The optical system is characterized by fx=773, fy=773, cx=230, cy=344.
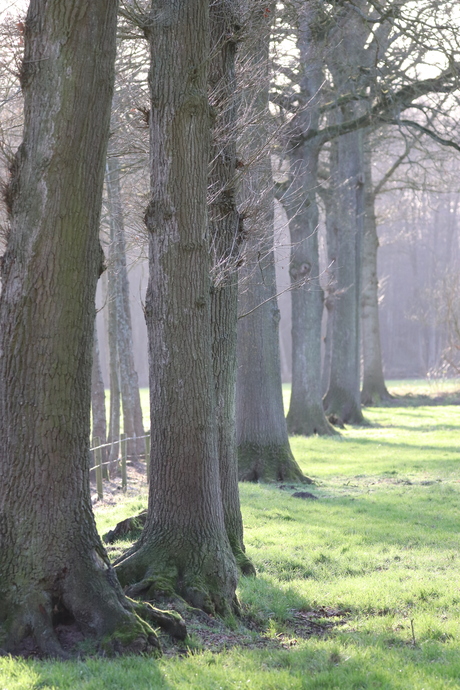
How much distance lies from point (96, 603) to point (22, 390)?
1501 millimetres

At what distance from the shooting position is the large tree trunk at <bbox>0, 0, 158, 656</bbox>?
514 centimetres

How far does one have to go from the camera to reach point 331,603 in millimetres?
7309

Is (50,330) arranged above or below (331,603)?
above

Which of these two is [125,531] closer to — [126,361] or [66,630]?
[66,630]

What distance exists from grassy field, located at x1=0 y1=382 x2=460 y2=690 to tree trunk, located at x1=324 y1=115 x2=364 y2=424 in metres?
11.3

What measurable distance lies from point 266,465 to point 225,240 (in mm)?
8203

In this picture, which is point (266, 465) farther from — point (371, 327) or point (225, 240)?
point (371, 327)

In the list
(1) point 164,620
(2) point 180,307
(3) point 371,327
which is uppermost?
(3) point 371,327

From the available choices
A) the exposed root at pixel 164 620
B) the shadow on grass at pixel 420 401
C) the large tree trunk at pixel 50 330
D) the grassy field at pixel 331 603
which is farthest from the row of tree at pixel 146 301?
the shadow on grass at pixel 420 401

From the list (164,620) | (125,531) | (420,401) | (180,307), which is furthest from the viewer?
(420,401)

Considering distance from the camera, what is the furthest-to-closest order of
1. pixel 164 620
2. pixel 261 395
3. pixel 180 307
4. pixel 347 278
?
pixel 347 278
pixel 261 395
pixel 180 307
pixel 164 620

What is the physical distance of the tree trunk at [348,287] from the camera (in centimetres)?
2636

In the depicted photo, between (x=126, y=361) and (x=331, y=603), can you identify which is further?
(x=126, y=361)

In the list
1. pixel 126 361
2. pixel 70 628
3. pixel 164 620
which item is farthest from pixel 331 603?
pixel 126 361
